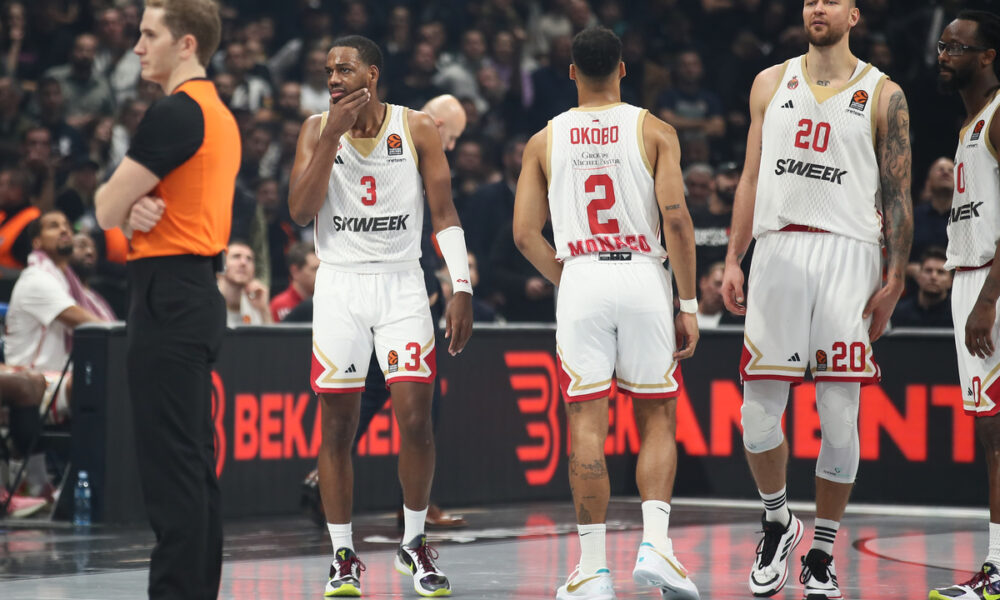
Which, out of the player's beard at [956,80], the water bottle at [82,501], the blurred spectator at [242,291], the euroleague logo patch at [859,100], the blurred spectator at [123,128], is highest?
the blurred spectator at [123,128]

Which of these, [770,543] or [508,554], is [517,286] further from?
[770,543]

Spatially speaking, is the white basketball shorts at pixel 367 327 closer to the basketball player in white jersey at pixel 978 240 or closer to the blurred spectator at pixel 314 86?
the basketball player in white jersey at pixel 978 240

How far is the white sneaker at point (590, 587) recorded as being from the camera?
6164mm

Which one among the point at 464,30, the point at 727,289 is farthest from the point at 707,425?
the point at 464,30

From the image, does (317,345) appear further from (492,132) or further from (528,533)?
(492,132)

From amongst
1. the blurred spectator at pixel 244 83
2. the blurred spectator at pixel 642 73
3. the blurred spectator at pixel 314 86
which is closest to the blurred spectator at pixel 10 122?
the blurred spectator at pixel 244 83

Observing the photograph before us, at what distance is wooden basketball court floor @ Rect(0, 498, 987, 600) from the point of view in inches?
273

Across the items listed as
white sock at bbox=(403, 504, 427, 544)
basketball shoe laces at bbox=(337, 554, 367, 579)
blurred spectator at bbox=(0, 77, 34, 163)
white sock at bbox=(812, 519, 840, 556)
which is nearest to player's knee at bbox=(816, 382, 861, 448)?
white sock at bbox=(812, 519, 840, 556)

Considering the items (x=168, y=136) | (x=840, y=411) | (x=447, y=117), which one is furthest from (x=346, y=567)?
(x=447, y=117)

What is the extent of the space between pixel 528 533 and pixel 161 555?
4479 millimetres

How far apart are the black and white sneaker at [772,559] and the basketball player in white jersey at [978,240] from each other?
67 centimetres

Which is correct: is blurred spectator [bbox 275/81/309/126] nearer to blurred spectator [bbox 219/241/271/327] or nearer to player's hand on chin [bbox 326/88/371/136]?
blurred spectator [bbox 219/241/271/327]

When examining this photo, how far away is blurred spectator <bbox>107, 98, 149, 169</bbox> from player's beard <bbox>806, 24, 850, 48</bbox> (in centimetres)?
893

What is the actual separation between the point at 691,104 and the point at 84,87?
6341 mm
